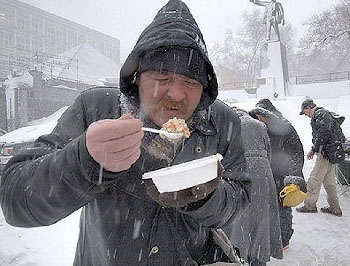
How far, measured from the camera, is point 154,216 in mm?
1483

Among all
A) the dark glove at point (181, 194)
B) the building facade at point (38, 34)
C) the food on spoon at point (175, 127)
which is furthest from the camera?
the building facade at point (38, 34)

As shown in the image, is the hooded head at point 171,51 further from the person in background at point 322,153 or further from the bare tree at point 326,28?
the bare tree at point 326,28

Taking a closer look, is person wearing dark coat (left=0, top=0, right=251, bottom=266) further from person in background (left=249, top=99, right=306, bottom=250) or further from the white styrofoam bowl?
person in background (left=249, top=99, right=306, bottom=250)

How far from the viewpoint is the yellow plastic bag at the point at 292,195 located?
12.8 feet

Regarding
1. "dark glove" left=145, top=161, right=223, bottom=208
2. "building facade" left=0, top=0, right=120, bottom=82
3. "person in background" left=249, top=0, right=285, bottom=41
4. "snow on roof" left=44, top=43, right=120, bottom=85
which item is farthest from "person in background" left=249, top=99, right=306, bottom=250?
"building facade" left=0, top=0, right=120, bottom=82

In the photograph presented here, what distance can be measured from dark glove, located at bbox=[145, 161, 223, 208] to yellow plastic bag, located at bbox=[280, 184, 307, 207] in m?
2.96

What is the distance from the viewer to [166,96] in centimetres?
152

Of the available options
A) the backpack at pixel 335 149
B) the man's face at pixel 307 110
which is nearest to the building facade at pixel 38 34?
the man's face at pixel 307 110

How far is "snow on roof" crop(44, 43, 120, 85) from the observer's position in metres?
32.5

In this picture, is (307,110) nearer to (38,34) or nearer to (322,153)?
(322,153)

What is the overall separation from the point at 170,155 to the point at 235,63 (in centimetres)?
5530

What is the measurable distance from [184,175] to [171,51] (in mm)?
736

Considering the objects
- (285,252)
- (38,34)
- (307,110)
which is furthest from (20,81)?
(38,34)

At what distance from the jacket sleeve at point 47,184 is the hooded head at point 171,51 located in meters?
0.61
